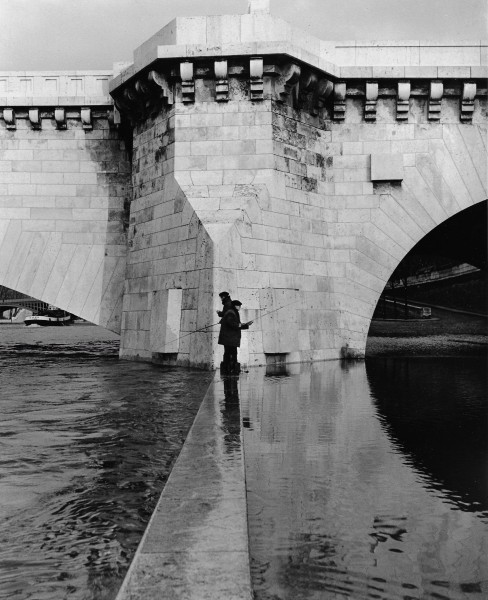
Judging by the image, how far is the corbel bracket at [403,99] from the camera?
15.3 metres

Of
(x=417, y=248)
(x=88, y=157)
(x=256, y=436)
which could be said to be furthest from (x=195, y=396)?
(x=417, y=248)

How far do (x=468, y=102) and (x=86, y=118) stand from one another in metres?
8.48

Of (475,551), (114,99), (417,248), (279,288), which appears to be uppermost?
(114,99)

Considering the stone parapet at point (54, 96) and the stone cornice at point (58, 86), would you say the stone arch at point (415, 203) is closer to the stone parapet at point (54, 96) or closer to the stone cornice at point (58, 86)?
the stone parapet at point (54, 96)

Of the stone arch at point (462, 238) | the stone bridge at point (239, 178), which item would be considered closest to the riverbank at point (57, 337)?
the stone bridge at point (239, 178)

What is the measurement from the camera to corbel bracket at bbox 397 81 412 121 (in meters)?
15.3

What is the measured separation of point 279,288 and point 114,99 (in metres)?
5.66

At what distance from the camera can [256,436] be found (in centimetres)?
634

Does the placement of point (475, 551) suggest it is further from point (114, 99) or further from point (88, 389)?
point (114, 99)

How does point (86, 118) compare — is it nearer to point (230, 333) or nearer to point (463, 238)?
point (230, 333)

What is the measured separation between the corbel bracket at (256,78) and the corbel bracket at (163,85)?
1.64 m

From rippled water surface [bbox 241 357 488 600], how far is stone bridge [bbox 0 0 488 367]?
553 cm

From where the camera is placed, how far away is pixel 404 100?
15461mm

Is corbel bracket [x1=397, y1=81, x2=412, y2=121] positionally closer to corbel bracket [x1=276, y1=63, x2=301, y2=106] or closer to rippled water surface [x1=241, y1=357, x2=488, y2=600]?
corbel bracket [x1=276, y1=63, x2=301, y2=106]
